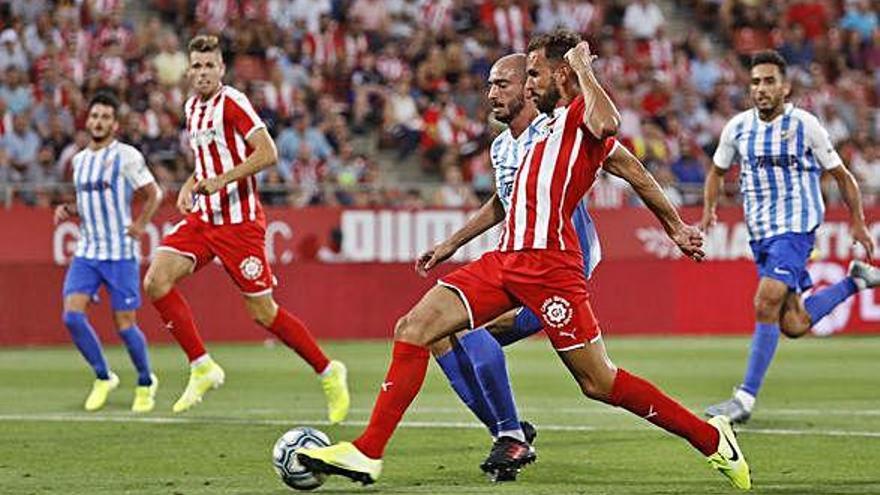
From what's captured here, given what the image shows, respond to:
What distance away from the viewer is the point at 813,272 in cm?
2447

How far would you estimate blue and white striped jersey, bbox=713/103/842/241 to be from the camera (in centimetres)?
1309

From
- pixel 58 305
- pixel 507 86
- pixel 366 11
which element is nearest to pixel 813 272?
pixel 366 11

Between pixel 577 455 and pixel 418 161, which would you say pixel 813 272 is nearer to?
pixel 418 161

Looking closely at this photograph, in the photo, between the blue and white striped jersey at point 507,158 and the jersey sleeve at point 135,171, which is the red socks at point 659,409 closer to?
the blue and white striped jersey at point 507,158

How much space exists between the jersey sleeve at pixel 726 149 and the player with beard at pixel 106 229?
451 cm

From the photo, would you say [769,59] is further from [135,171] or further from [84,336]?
[84,336]

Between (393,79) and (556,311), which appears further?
(393,79)

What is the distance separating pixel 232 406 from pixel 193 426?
1.77 m

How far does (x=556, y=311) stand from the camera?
8.66m

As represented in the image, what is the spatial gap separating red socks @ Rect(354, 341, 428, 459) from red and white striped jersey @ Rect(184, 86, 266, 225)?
4494 mm

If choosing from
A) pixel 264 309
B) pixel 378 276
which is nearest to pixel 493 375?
pixel 264 309

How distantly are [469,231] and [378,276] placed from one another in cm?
1409

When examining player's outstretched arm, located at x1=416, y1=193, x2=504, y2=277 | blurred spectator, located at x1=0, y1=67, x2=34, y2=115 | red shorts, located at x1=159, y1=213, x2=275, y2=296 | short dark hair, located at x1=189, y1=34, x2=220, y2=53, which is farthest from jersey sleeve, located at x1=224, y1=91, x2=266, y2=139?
blurred spectator, located at x1=0, y1=67, x2=34, y2=115

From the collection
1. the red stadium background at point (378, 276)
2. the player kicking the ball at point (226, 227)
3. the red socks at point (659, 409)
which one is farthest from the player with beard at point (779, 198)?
the red stadium background at point (378, 276)
